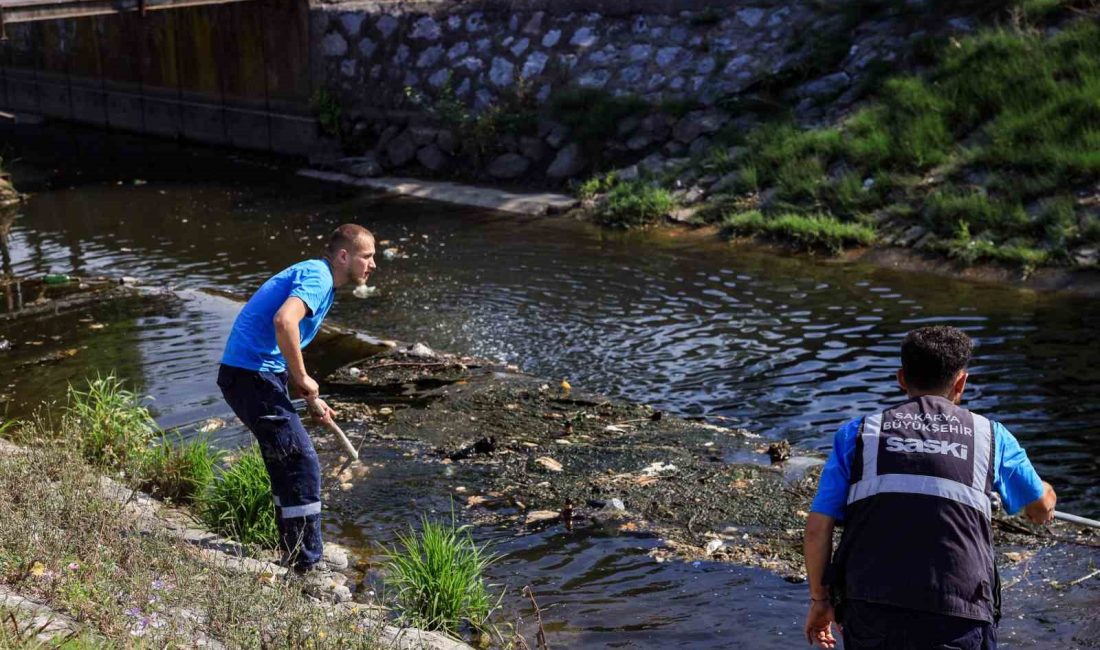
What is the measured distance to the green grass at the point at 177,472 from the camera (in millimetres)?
7082

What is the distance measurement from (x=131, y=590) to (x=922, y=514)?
2.94 m

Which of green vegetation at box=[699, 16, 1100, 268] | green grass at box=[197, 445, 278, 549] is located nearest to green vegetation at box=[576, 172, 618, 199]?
green vegetation at box=[699, 16, 1100, 268]

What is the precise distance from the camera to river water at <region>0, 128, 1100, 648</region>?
632cm

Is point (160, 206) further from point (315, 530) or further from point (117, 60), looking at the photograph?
point (315, 530)

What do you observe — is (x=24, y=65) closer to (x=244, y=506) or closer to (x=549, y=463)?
(x=549, y=463)

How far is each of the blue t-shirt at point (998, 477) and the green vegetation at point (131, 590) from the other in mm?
1777

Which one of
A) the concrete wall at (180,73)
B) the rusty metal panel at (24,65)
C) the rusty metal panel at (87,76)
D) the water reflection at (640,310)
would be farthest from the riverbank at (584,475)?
the rusty metal panel at (24,65)

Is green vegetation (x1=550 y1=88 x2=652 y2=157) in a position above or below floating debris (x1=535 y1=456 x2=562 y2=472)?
above

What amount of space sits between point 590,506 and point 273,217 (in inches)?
435

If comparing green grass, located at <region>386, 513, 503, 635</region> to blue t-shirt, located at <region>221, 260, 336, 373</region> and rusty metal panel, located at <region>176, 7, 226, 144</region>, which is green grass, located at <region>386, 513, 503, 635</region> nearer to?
blue t-shirt, located at <region>221, 260, 336, 373</region>

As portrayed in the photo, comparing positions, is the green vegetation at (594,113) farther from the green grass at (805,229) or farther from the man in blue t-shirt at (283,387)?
the man in blue t-shirt at (283,387)

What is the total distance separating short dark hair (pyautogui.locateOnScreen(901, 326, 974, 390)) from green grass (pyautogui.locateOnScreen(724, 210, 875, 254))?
946 cm

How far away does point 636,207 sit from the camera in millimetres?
15500

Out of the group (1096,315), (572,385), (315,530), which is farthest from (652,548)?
(1096,315)
